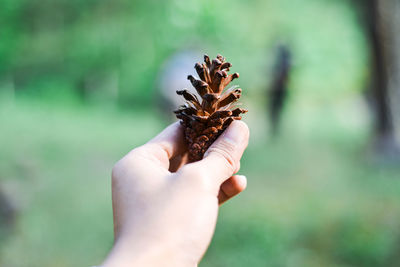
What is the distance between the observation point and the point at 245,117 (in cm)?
704

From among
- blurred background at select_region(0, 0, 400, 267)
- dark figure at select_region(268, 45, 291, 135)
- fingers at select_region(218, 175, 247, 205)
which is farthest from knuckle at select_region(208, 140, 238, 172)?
dark figure at select_region(268, 45, 291, 135)

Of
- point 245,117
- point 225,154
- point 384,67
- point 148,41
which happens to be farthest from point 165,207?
point 148,41

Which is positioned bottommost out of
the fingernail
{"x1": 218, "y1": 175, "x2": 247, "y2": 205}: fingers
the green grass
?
the green grass

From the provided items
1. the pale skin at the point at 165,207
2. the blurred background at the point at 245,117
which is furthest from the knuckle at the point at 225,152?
the blurred background at the point at 245,117

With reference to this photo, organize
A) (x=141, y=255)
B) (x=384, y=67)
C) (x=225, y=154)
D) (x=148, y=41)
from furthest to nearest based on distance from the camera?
(x=148, y=41), (x=384, y=67), (x=225, y=154), (x=141, y=255)

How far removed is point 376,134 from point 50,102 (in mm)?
6658

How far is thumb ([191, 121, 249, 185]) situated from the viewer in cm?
133

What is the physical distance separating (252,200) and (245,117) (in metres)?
3.08

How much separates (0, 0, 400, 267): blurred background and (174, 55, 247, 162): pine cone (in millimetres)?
1970

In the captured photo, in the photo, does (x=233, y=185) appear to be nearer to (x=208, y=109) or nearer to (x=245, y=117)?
(x=208, y=109)

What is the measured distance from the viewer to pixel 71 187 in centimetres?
446

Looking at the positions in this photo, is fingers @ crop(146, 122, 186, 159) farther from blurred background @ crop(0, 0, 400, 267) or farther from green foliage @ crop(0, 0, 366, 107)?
green foliage @ crop(0, 0, 366, 107)

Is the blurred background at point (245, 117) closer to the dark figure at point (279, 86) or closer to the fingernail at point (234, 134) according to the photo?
the dark figure at point (279, 86)

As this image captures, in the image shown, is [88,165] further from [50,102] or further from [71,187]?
[50,102]
